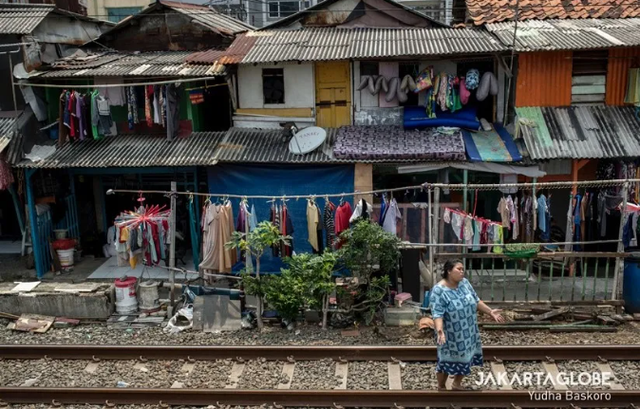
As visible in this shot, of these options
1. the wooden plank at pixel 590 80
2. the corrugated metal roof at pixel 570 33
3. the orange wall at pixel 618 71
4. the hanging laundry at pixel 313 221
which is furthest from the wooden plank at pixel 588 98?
the hanging laundry at pixel 313 221

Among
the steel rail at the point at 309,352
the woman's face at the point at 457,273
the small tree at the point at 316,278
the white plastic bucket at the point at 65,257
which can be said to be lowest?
the steel rail at the point at 309,352

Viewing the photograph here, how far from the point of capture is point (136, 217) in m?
13.1

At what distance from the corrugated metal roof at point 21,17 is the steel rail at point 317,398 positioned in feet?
32.5

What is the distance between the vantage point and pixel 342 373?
31.1 feet

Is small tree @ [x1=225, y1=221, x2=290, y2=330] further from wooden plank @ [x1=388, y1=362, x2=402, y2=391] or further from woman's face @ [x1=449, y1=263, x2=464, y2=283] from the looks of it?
woman's face @ [x1=449, y1=263, x2=464, y2=283]

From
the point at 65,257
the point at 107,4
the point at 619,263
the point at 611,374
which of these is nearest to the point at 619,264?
the point at 619,263

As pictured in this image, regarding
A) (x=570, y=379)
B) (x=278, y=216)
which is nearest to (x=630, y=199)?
(x=570, y=379)

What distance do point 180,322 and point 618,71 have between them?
11282 mm

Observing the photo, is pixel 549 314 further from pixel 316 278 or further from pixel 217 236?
pixel 217 236

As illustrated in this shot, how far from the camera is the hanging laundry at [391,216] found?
12922 millimetres

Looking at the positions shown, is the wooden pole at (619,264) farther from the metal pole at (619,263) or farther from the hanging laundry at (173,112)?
the hanging laundry at (173,112)

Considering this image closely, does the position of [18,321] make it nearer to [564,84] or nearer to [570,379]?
[570,379]

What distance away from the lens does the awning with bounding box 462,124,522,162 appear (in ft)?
44.9

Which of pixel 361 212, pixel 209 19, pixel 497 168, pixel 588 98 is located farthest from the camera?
pixel 209 19
